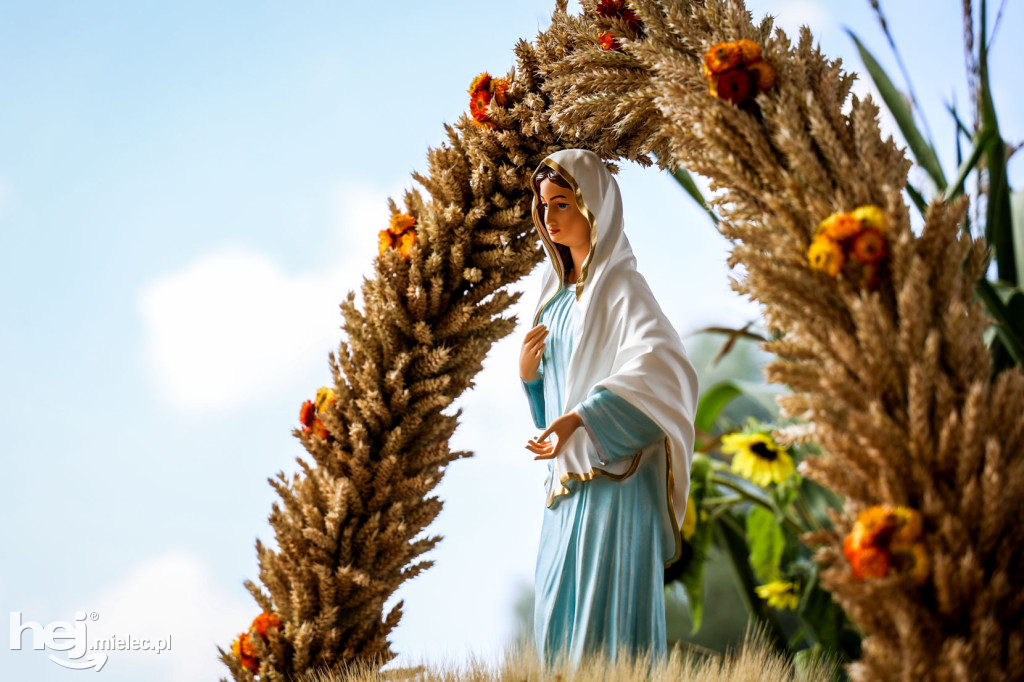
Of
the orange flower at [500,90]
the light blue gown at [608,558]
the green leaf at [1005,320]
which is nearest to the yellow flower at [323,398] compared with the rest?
the light blue gown at [608,558]

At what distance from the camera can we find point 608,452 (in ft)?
4.95

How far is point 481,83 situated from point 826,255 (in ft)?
3.60

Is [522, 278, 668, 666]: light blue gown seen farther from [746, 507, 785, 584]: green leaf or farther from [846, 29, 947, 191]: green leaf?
[846, 29, 947, 191]: green leaf

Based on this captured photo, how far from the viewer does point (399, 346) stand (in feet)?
5.76

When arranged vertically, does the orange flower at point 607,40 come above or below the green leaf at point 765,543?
above

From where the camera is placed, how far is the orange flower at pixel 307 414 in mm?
1804

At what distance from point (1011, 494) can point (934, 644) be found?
0.17 m

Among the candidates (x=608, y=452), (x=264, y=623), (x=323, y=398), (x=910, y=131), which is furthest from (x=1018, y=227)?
(x=264, y=623)

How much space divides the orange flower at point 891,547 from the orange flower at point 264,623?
43.4 inches

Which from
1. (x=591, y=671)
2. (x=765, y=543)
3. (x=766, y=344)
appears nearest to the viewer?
(x=766, y=344)

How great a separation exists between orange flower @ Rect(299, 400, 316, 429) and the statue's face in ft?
2.04

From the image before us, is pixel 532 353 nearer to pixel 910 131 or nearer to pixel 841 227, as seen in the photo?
pixel 841 227

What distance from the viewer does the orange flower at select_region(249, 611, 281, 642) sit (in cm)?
160

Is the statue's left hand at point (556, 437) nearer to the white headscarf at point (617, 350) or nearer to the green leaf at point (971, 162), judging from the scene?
the white headscarf at point (617, 350)
